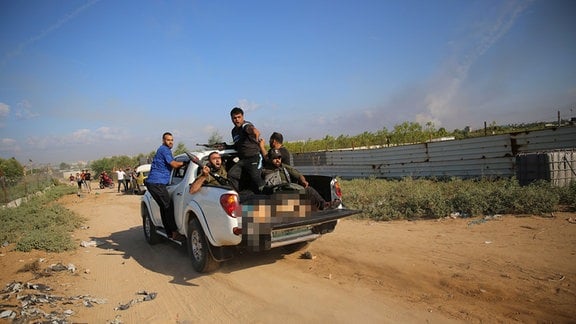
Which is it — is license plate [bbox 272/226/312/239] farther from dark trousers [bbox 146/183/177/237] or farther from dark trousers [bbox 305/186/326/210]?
dark trousers [bbox 146/183/177/237]

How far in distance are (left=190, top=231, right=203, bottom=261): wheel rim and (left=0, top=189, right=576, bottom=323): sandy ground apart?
1.03ft

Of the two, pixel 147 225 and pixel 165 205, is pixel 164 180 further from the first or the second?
pixel 147 225

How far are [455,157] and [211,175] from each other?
41.0 ft

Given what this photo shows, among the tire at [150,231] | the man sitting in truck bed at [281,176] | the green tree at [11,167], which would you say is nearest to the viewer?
the man sitting in truck bed at [281,176]

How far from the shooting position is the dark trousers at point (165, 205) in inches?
245

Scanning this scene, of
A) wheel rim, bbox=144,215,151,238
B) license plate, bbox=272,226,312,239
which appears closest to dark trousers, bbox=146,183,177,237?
wheel rim, bbox=144,215,151,238

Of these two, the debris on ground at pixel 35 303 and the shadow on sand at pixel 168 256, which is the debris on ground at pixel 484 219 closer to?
the shadow on sand at pixel 168 256

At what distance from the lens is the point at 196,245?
534 cm

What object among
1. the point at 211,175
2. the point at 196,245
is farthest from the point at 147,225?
the point at 211,175

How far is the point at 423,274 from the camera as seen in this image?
4.51 m

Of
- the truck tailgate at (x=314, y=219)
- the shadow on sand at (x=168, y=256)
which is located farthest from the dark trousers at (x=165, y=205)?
the truck tailgate at (x=314, y=219)

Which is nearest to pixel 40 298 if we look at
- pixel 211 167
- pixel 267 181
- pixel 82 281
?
pixel 82 281

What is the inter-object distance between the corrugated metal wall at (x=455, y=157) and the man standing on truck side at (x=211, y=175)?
36.0 feet

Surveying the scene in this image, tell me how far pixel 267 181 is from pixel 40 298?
346 centimetres
